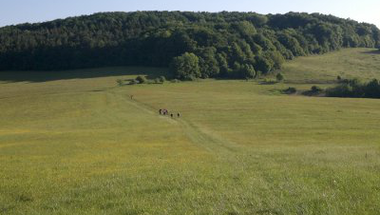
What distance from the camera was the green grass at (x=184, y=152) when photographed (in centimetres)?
1220

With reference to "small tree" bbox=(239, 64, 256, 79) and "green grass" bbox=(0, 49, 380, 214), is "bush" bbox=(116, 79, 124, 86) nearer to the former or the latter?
"green grass" bbox=(0, 49, 380, 214)

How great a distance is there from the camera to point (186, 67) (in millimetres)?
147125

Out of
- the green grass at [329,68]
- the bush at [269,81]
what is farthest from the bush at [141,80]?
the green grass at [329,68]

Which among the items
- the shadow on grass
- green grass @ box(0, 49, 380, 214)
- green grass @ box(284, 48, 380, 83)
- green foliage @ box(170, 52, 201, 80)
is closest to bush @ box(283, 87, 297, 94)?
green grass @ box(0, 49, 380, 214)

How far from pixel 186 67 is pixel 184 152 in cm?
11434

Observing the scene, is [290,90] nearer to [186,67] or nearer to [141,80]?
[186,67]

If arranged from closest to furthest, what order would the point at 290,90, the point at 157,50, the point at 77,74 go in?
the point at 290,90, the point at 77,74, the point at 157,50

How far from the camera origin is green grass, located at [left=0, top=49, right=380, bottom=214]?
40.0 ft

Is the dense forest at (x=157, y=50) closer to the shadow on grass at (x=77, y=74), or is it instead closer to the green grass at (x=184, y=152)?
the shadow on grass at (x=77, y=74)

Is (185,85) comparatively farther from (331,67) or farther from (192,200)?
(192,200)

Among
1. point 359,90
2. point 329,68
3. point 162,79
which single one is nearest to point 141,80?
point 162,79

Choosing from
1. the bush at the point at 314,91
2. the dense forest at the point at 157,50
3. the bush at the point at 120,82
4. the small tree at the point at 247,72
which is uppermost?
the dense forest at the point at 157,50

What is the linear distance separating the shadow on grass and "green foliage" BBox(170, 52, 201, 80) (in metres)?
5.49

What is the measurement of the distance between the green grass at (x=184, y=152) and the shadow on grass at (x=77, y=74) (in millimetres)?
12652
